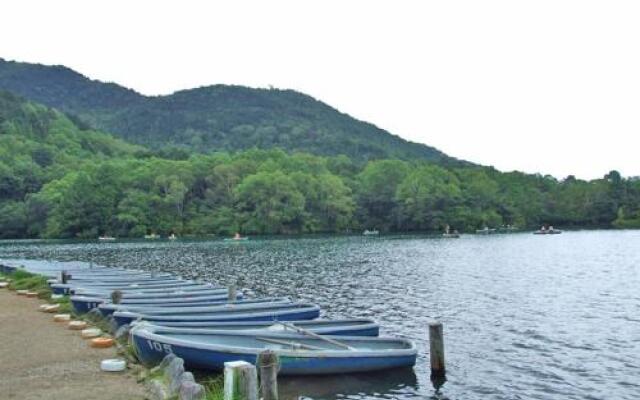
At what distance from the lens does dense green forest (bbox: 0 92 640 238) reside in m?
138

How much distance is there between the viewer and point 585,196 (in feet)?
547

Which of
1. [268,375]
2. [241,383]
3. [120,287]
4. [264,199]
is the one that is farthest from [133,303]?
[264,199]

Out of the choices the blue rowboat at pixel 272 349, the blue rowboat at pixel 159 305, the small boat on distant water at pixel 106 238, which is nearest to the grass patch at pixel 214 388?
the blue rowboat at pixel 272 349

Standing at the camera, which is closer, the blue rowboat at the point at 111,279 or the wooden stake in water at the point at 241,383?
the wooden stake in water at the point at 241,383

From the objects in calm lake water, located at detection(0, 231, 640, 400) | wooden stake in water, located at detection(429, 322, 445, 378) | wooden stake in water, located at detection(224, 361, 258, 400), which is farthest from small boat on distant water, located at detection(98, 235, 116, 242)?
wooden stake in water, located at detection(224, 361, 258, 400)

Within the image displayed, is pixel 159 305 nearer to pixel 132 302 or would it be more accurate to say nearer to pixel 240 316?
pixel 132 302

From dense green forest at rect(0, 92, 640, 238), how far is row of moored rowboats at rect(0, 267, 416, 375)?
375 feet

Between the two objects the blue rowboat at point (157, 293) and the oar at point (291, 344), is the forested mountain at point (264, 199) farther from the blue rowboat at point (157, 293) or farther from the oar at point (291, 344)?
the oar at point (291, 344)

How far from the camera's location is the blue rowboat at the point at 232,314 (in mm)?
20922

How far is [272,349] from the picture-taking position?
17.4 meters

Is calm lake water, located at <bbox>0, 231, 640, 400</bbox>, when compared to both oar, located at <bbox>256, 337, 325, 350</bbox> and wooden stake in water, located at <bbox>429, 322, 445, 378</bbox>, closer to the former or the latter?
wooden stake in water, located at <bbox>429, 322, 445, 378</bbox>

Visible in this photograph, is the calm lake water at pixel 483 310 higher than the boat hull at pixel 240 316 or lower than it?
lower

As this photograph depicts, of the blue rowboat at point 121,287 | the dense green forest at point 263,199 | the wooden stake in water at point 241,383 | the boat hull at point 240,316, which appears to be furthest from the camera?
the dense green forest at point 263,199

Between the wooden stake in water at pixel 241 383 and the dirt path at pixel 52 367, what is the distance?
10.2 ft
